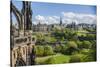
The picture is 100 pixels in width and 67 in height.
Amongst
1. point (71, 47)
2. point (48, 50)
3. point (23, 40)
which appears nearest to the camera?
point (23, 40)

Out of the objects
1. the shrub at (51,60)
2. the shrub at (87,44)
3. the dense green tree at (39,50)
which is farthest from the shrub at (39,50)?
the shrub at (87,44)

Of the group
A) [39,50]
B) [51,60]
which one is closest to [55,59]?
[51,60]

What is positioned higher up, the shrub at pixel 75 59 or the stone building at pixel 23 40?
the stone building at pixel 23 40

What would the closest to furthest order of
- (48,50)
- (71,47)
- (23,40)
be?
(23,40)
(48,50)
(71,47)

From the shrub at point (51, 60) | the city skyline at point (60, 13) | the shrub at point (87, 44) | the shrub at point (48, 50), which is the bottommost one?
the shrub at point (51, 60)

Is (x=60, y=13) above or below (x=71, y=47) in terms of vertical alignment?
above

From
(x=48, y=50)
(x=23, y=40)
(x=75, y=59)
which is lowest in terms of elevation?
(x=75, y=59)

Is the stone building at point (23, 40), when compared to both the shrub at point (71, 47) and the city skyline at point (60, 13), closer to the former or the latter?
the city skyline at point (60, 13)

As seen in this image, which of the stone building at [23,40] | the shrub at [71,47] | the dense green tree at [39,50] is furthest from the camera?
the shrub at [71,47]

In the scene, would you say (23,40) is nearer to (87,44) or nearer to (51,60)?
(51,60)

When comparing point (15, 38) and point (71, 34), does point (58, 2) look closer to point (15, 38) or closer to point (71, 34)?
point (71, 34)

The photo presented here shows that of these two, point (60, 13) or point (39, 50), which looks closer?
point (39, 50)
